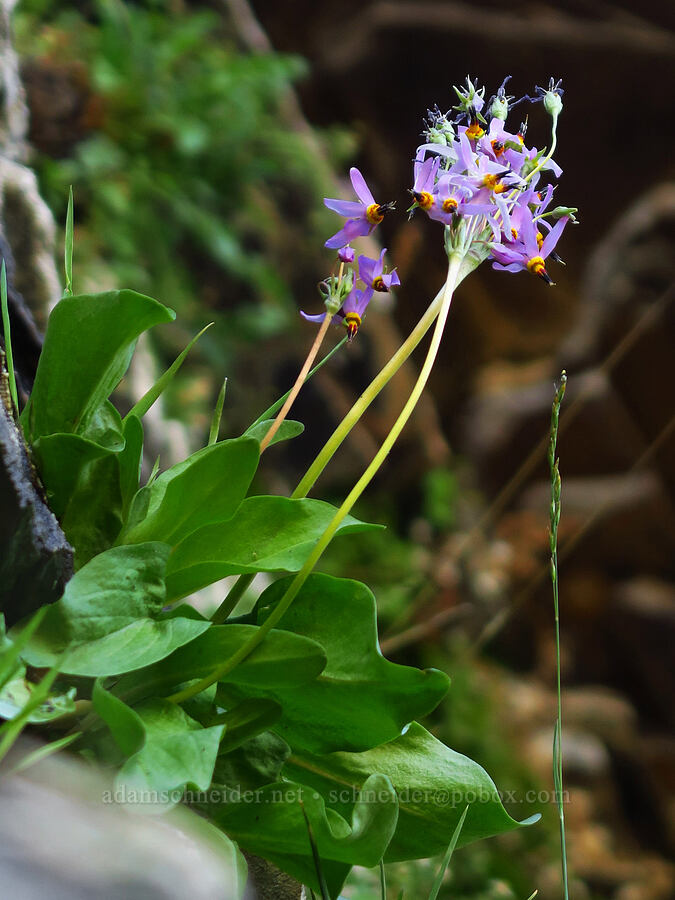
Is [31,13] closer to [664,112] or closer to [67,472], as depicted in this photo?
[67,472]

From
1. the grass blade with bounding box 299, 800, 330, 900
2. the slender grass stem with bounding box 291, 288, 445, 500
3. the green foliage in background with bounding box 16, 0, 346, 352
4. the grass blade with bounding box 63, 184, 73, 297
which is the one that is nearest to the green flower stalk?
the slender grass stem with bounding box 291, 288, 445, 500

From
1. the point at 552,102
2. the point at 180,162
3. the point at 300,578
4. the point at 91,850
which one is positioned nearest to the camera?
the point at 91,850

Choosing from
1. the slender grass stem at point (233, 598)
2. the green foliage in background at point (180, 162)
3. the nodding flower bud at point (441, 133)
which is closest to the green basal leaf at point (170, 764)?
the slender grass stem at point (233, 598)

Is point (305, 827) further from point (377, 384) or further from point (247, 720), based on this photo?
point (377, 384)

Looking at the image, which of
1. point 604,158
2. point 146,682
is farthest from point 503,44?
point 146,682

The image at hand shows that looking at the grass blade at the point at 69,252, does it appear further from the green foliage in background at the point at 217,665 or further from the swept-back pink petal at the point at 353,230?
the swept-back pink petal at the point at 353,230

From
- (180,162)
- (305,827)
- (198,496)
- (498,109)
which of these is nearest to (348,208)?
(498,109)
